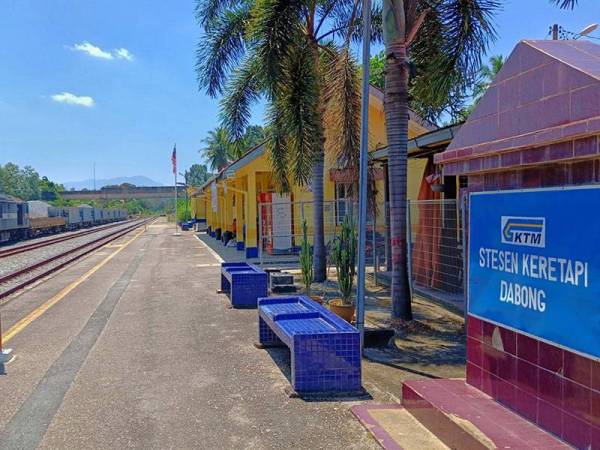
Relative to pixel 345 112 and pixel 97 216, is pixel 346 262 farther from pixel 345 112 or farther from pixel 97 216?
pixel 97 216

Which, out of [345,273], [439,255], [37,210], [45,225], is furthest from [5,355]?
[37,210]

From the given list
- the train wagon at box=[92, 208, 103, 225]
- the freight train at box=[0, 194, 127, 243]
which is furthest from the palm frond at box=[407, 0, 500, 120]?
the train wagon at box=[92, 208, 103, 225]

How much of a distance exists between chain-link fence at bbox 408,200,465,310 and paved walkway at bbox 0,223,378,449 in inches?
138

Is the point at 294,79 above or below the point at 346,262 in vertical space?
above

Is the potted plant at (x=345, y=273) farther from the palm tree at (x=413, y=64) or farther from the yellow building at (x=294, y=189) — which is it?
the yellow building at (x=294, y=189)

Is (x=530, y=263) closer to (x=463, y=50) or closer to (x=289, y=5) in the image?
(x=463, y=50)

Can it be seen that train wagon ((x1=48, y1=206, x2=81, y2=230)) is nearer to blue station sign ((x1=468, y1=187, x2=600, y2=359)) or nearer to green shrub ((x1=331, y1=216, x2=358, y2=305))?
green shrub ((x1=331, y1=216, x2=358, y2=305))

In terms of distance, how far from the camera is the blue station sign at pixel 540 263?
3125mm

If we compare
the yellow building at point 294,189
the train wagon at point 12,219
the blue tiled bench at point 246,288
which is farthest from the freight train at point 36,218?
the blue tiled bench at point 246,288

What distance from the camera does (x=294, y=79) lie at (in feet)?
36.5

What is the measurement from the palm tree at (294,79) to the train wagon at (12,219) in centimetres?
2465

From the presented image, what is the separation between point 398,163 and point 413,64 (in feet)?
4.92

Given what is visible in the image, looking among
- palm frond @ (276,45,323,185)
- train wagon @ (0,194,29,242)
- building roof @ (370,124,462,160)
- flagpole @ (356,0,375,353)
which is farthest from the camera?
train wagon @ (0,194,29,242)

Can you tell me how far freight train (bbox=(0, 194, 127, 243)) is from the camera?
35.8m
